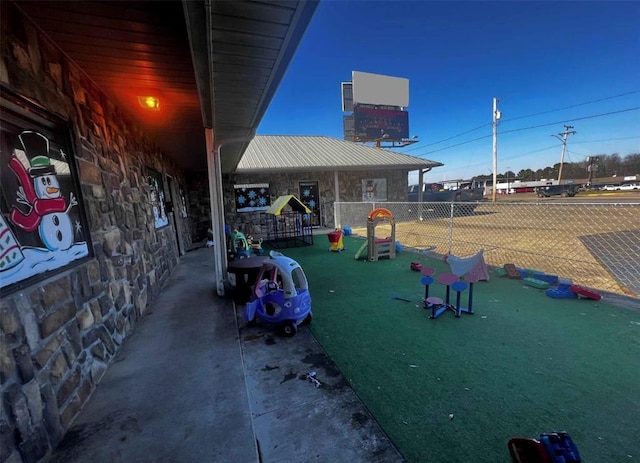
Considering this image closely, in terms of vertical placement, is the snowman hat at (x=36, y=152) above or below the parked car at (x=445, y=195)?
above

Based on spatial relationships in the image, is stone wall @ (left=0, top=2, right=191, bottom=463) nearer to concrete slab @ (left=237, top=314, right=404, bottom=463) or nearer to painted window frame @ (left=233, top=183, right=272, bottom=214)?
concrete slab @ (left=237, top=314, right=404, bottom=463)

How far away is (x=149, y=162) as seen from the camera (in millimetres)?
5281

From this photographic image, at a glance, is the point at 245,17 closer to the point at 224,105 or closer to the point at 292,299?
the point at 224,105

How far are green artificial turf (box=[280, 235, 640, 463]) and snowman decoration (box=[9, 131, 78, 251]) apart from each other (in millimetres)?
2531

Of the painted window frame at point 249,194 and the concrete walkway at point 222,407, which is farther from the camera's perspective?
the painted window frame at point 249,194

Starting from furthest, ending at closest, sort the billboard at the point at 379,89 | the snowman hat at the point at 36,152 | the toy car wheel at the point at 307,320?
1. the billboard at the point at 379,89
2. the toy car wheel at the point at 307,320
3. the snowman hat at the point at 36,152

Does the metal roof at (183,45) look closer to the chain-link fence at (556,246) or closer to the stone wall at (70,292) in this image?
the stone wall at (70,292)

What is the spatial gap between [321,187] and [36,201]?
452 inches

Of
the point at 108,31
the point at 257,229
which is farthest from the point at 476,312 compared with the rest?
the point at 257,229

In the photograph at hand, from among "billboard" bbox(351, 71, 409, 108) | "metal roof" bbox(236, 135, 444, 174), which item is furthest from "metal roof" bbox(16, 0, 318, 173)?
"billboard" bbox(351, 71, 409, 108)

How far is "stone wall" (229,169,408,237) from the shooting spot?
11.6 meters

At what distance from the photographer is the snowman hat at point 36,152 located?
1.91 m

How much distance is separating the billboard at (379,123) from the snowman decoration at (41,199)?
75.7 feet

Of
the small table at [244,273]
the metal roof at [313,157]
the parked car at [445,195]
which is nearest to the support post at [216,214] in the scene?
the small table at [244,273]
